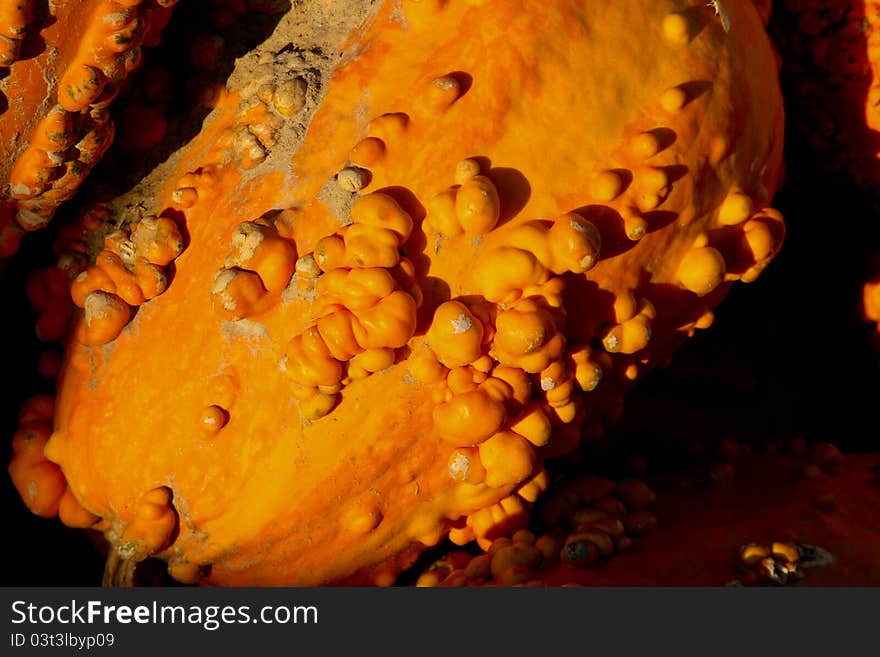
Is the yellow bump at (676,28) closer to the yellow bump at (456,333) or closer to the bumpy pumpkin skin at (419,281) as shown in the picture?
the bumpy pumpkin skin at (419,281)

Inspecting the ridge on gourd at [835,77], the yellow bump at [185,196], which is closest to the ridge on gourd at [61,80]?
the yellow bump at [185,196]

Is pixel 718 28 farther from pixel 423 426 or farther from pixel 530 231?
pixel 423 426

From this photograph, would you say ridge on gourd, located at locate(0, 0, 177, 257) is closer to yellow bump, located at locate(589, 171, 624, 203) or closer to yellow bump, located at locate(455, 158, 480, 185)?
yellow bump, located at locate(455, 158, 480, 185)

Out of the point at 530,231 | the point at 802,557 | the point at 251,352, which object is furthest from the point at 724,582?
the point at 251,352

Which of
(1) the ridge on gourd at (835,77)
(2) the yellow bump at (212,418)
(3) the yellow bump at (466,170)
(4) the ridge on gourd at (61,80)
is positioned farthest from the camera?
(1) the ridge on gourd at (835,77)

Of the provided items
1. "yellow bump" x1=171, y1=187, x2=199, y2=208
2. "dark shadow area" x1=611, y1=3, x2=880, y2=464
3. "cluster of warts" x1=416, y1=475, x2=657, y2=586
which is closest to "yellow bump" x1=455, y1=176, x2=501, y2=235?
"yellow bump" x1=171, y1=187, x2=199, y2=208

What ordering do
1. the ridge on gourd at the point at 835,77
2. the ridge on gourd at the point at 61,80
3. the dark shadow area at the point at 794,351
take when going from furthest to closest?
the dark shadow area at the point at 794,351 < the ridge on gourd at the point at 835,77 < the ridge on gourd at the point at 61,80

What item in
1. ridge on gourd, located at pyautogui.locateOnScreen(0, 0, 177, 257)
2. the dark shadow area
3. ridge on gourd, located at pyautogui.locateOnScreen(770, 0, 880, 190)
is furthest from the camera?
the dark shadow area
